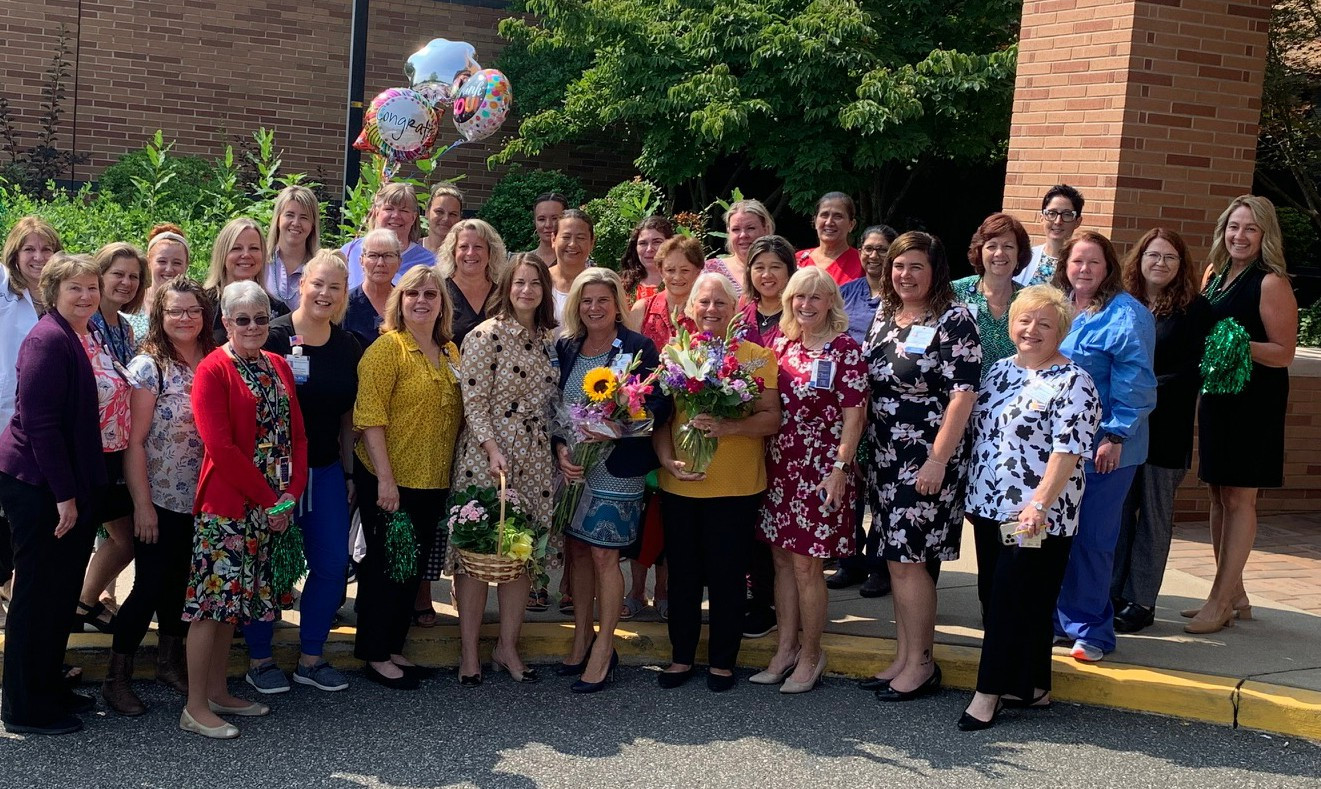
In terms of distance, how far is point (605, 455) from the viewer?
600cm

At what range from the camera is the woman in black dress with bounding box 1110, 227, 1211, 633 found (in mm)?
6531

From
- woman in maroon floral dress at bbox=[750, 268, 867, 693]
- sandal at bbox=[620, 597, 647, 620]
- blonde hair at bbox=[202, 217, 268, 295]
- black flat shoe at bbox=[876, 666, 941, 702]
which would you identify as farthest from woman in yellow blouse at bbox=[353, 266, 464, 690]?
black flat shoe at bbox=[876, 666, 941, 702]

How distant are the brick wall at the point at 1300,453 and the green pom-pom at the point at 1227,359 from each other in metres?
2.50

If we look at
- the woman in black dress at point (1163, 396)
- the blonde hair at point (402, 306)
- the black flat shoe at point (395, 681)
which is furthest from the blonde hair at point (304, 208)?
the woman in black dress at point (1163, 396)

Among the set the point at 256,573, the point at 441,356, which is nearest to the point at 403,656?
the point at 256,573

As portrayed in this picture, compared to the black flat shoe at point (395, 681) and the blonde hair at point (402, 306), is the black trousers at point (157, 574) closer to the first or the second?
the black flat shoe at point (395, 681)

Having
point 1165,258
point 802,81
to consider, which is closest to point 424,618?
point 1165,258

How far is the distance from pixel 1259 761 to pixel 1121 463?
1.46 metres

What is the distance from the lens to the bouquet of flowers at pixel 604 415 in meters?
5.78

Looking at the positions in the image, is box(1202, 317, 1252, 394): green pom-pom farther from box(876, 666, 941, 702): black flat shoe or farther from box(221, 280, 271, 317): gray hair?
box(221, 280, 271, 317): gray hair

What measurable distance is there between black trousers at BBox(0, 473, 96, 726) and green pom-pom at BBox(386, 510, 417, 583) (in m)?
1.22

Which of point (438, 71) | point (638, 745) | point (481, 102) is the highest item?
point (438, 71)

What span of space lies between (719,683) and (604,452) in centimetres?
121

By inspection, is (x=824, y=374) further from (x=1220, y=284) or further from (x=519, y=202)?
(x=519, y=202)
